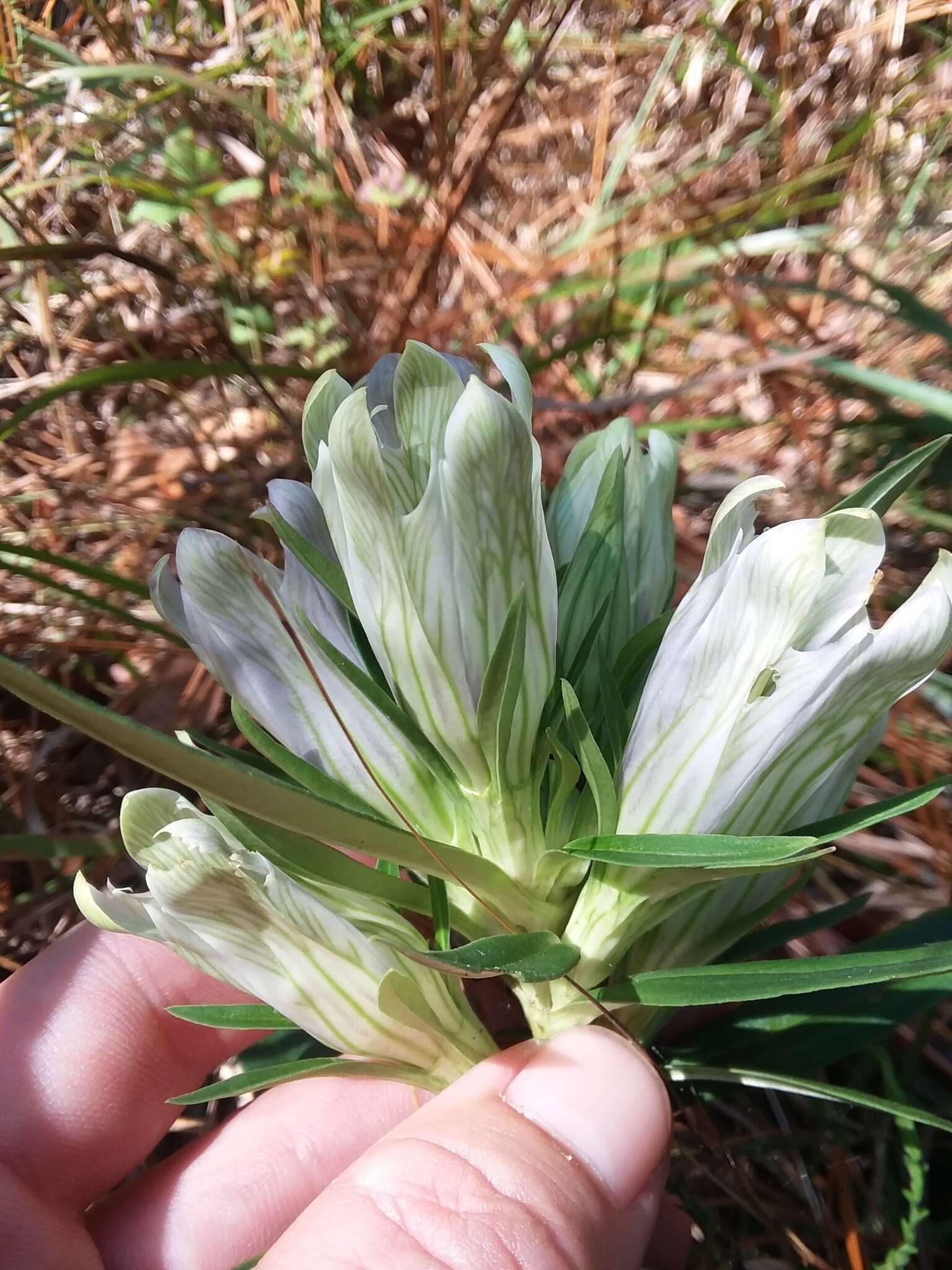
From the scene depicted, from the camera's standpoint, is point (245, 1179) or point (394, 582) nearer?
point (394, 582)

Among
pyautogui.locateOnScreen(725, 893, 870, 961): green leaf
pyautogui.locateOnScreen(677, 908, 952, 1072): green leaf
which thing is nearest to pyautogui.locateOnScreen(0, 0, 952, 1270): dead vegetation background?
pyautogui.locateOnScreen(677, 908, 952, 1072): green leaf

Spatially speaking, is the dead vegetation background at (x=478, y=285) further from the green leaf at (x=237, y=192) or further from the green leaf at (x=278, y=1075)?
the green leaf at (x=278, y=1075)

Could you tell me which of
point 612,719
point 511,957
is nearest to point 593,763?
point 612,719

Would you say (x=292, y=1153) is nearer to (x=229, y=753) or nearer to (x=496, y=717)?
(x=229, y=753)

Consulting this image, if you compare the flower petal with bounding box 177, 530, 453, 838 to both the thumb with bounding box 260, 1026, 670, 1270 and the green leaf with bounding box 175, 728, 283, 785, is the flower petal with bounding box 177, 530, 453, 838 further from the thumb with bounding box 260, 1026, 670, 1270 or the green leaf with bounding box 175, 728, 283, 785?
the thumb with bounding box 260, 1026, 670, 1270

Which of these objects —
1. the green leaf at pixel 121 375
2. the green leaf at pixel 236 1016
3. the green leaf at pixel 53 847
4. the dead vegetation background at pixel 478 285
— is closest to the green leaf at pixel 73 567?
A: the dead vegetation background at pixel 478 285

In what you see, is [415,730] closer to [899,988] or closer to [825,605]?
[825,605]
